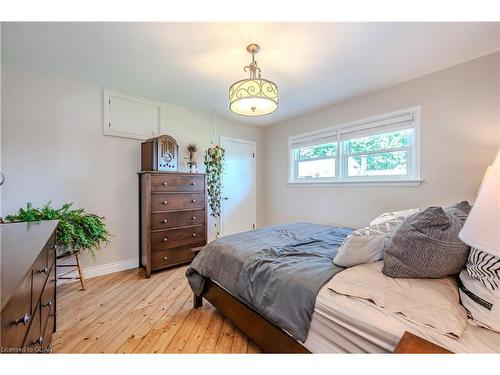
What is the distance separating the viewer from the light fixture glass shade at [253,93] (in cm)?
166

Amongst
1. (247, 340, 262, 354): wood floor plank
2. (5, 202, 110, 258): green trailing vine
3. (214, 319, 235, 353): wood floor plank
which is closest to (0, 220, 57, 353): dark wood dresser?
(5, 202, 110, 258): green trailing vine

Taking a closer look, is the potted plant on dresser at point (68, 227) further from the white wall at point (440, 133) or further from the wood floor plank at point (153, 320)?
the white wall at point (440, 133)

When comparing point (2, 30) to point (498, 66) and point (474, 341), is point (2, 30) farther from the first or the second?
point (498, 66)

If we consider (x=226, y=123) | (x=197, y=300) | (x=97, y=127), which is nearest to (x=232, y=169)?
(x=226, y=123)

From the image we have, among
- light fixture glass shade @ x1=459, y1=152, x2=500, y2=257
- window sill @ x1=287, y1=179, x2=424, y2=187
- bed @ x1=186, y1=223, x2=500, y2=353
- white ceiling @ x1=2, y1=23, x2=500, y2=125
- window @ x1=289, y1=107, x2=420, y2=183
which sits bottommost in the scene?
bed @ x1=186, y1=223, x2=500, y2=353

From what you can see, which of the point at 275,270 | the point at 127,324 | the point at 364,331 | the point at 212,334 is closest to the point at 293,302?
the point at 275,270

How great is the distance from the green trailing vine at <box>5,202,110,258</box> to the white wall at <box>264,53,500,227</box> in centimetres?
306

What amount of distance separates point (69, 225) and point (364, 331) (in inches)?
99.6

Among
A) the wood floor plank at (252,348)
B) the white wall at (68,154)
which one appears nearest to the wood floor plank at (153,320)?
the wood floor plank at (252,348)

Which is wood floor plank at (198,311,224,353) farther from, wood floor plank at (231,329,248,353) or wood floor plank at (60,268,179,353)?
wood floor plank at (60,268,179,353)

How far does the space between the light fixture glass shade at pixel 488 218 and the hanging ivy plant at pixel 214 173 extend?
3318mm

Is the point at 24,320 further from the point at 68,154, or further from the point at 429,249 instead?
the point at 68,154

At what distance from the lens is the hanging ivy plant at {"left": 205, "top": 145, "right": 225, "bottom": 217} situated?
3666 mm

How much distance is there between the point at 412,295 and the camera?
100 centimetres
